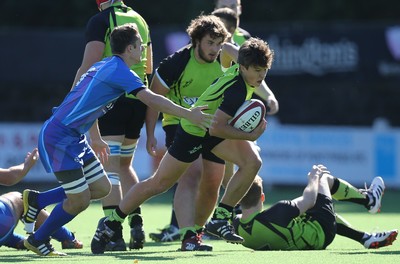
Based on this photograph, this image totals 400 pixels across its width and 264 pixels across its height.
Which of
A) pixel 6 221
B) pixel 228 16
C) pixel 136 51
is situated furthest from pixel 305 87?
pixel 6 221

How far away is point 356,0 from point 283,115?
3.67 meters

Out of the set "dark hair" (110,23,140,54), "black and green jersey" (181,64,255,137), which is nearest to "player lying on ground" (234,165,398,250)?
"black and green jersey" (181,64,255,137)

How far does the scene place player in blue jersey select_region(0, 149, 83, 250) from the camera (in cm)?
789

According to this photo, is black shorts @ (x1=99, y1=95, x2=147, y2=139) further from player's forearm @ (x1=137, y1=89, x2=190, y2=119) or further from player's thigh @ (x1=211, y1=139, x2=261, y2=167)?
player's forearm @ (x1=137, y1=89, x2=190, y2=119)

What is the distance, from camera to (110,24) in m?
8.66

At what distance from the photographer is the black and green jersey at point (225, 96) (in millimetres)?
Result: 7898

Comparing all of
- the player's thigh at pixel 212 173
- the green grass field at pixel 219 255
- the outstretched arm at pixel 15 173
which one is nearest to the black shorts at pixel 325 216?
the green grass field at pixel 219 255

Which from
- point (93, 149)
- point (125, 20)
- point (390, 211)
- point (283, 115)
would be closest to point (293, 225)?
point (93, 149)

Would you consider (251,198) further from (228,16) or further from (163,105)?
(228,16)

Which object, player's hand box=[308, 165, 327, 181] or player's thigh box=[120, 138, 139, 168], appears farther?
player's thigh box=[120, 138, 139, 168]

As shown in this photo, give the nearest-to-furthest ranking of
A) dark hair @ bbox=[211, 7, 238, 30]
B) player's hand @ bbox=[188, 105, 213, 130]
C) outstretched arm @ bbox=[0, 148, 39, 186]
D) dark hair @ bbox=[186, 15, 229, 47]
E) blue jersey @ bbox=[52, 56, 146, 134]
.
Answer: player's hand @ bbox=[188, 105, 213, 130] < blue jersey @ bbox=[52, 56, 146, 134] < outstretched arm @ bbox=[0, 148, 39, 186] < dark hair @ bbox=[186, 15, 229, 47] < dark hair @ bbox=[211, 7, 238, 30]

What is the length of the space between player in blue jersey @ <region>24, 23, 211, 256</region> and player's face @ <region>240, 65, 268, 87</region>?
0.49 m

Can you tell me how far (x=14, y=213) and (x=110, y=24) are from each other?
1.73 m

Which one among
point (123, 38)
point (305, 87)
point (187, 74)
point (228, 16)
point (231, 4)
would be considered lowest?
point (305, 87)
